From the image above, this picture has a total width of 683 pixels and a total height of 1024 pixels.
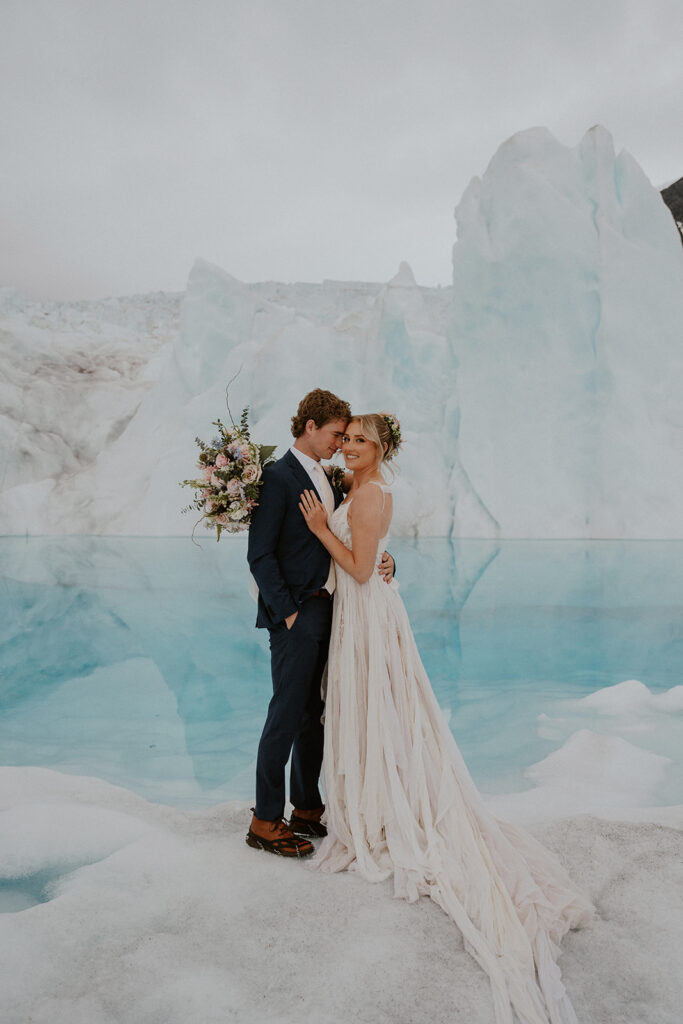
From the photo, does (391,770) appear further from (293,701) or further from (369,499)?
(369,499)

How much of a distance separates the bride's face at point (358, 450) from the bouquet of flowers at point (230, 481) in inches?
11.8

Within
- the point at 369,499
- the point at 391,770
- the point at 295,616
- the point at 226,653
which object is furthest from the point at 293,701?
the point at 226,653

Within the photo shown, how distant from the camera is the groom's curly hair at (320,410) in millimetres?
2623

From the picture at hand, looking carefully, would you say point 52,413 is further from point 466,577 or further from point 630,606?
point 630,606

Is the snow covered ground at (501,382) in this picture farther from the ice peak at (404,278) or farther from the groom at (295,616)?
the groom at (295,616)

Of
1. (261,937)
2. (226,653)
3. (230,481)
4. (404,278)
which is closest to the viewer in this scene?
(261,937)

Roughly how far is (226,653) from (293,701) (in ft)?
14.2

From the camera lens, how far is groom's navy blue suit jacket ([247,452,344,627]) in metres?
2.53

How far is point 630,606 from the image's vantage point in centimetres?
820

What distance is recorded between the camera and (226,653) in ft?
22.1

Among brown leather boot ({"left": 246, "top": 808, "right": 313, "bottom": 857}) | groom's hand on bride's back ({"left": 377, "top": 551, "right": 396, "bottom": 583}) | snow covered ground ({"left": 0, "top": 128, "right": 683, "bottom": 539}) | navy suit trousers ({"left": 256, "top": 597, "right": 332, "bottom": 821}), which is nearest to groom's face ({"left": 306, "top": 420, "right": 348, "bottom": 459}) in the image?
groom's hand on bride's back ({"left": 377, "top": 551, "right": 396, "bottom": 583})

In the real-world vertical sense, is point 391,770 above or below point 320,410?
below

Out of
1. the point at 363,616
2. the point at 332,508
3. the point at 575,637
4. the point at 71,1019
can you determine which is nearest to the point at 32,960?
the point at 71,1019

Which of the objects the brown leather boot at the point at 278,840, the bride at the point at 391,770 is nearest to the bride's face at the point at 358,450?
the bride at the point at 391,770
